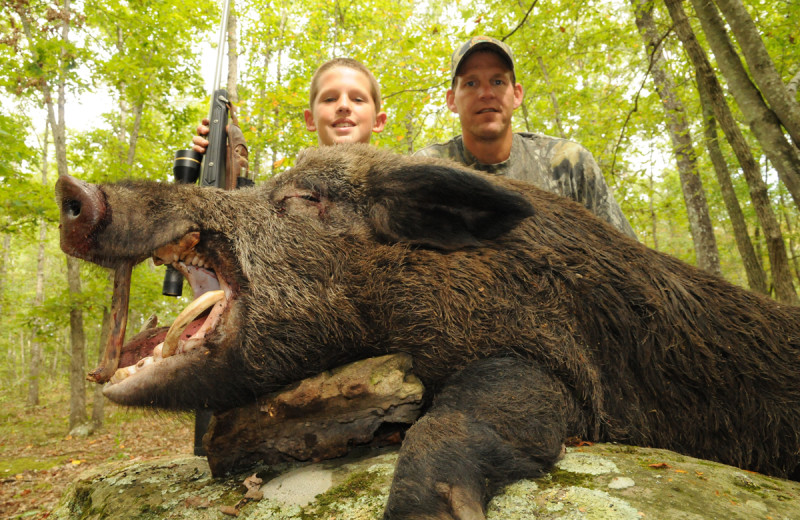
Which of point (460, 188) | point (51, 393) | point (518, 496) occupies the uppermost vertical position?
point (460, 188)

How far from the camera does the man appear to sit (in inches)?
161

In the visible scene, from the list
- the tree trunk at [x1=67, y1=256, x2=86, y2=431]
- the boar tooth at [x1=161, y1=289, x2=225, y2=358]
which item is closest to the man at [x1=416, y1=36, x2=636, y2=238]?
the boar tooth at [x1=161, y1=289, x2=225, y2=358]

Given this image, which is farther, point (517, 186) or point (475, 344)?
point (517, 186)

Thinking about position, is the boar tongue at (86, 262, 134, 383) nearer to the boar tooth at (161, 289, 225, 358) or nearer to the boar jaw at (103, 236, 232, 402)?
the boar jaw at (103, 236, 232, 402)

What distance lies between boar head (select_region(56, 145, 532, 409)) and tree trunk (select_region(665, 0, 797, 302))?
3763 mm

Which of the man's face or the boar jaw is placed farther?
the man's face

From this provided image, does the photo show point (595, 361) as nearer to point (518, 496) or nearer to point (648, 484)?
point (648, 484)

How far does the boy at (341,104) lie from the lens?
14.5 feet

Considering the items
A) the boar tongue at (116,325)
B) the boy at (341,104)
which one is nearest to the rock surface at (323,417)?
the boar tongue at (116,325)

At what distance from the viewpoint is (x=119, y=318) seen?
195 cm

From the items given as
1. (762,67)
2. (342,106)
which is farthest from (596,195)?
(342,106)

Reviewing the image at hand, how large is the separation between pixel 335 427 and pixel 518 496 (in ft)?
2.35

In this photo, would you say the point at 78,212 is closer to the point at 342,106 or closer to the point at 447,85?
the point at 342,106

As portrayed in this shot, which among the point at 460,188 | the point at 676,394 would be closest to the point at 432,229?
the point at 460,188
